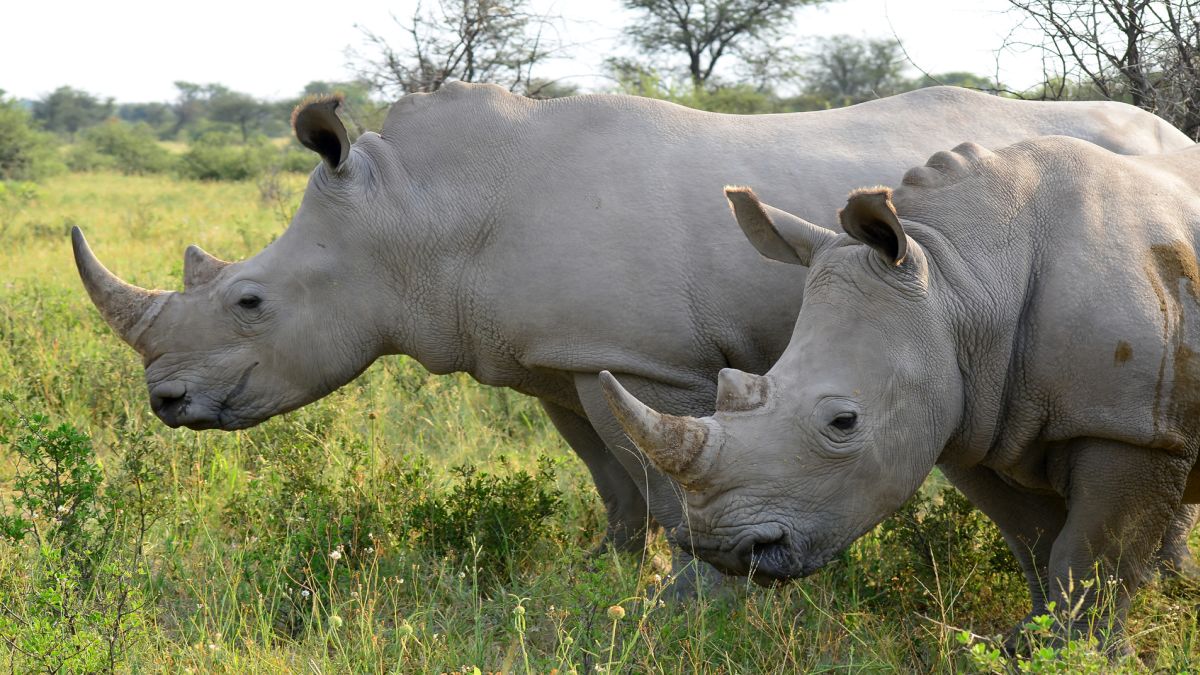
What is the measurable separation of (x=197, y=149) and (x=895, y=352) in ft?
83.7

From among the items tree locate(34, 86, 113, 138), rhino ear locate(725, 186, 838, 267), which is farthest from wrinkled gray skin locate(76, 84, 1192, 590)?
tree locate(34, 86, 113, 138)

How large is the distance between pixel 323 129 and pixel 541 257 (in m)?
0.98

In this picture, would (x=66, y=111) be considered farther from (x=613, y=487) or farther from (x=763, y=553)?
(x=763, y=553)

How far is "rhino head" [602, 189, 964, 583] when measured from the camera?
355cm

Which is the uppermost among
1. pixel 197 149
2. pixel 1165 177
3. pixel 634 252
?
pixel 1165 177

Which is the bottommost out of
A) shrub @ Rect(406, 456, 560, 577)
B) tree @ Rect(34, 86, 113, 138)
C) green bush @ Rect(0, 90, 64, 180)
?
tree @ Rect(34, 86, 113, 138)

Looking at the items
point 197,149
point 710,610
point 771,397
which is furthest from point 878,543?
point 197,149

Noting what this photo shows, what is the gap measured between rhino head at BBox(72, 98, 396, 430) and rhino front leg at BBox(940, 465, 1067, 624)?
2165 millimetres

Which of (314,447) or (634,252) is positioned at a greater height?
(634,252)

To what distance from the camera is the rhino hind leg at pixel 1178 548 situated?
4.97 m

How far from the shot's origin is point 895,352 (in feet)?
11.8

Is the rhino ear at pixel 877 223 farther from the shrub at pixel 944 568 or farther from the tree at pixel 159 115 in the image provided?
the tree at pixel 159 115

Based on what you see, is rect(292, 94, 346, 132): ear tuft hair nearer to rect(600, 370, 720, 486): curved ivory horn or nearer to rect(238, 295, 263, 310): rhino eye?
rect(238, 295, 263, 310): rhino eye

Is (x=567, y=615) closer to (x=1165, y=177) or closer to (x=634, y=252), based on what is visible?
(x=634, y=252)
